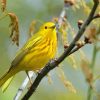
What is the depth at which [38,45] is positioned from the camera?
2.20 metres

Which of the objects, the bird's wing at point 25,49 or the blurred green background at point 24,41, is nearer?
the bird's wing at point 25,49

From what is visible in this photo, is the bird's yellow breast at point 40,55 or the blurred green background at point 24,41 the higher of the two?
the bird's yellow breast at point 40,55

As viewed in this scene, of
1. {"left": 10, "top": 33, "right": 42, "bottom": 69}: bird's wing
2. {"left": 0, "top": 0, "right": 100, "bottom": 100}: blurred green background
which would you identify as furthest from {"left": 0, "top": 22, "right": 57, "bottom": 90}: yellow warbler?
{"left": 0, "top": 0, "right": 100, "bottom": 100}: blurred green background

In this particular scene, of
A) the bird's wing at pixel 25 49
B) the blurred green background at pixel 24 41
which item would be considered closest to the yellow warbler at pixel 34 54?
the bird's wing at pixel 25 49

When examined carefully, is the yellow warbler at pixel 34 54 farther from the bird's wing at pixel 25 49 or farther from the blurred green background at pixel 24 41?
the blurred green background at pixel 24 41

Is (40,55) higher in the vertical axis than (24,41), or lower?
higher

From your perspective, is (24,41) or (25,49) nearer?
(25,49)

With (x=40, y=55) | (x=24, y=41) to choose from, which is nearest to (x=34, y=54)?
(x=40, y=55)

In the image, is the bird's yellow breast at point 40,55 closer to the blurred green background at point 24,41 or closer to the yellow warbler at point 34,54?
the yellow warbler at point 34,54

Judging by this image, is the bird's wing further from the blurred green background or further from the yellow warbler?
the blurred green background

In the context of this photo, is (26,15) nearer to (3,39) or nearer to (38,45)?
(3,39)

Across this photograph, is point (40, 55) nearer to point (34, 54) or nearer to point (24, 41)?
point (34, 54)

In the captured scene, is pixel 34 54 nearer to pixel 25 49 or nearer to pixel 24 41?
pixel 25 49

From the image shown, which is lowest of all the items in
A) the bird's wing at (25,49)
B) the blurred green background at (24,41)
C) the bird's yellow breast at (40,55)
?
the blurred green background at (24,41)
